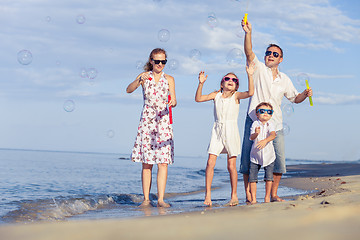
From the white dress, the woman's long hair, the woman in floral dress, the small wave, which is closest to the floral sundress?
the woman in floral dress

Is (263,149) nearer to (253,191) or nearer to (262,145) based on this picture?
(262,145)

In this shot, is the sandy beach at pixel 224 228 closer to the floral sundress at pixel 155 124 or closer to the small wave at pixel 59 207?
the small wave at pixel 59 207

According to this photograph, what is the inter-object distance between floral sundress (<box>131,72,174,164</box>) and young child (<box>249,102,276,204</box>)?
1252 mm

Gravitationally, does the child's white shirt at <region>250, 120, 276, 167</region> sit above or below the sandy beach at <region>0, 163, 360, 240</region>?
above

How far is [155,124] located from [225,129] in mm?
1038

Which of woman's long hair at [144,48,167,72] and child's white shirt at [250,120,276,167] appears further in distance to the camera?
woman's long hair at [144,48,167,72]

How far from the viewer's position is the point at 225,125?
6.01 m

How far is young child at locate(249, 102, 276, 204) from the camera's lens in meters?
5.73

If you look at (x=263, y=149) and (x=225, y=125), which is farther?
(x=225, y=125)

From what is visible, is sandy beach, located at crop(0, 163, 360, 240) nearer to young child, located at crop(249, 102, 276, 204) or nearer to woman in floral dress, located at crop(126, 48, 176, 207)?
young child, located at crop(249, 102, 276, 204)

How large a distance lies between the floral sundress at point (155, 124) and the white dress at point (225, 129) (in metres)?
0.73

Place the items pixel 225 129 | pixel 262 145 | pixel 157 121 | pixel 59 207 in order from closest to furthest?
pixel 262 145 < pixel 225 129 < pixel 157 121 < pixel 59 207

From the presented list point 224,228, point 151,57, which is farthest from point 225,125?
point 224,228

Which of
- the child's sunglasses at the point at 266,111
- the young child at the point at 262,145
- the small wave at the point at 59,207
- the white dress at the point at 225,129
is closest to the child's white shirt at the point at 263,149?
the young child at the point at 262,145
